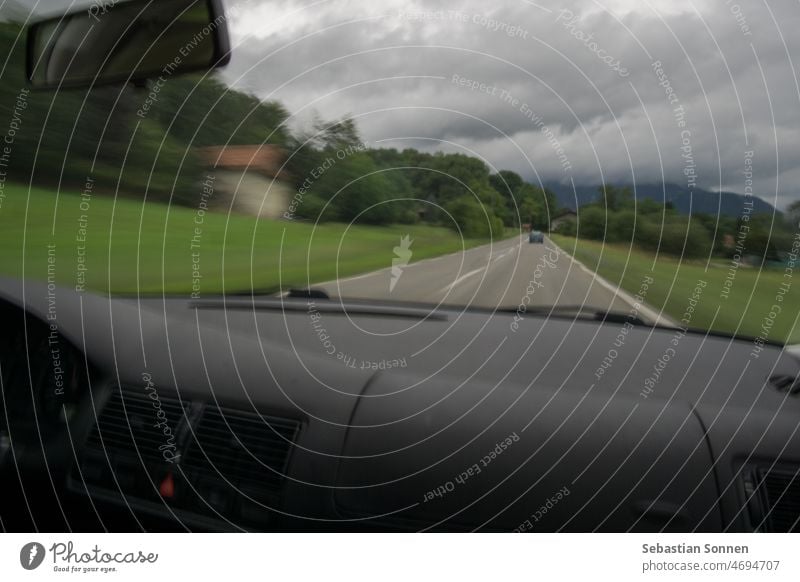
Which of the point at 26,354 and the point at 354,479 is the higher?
the point at 26,354

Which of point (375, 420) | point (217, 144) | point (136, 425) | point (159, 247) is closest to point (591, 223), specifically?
point (375, 420)

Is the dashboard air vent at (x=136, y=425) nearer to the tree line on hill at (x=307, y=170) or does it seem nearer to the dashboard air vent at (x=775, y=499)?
the tree line on hill at (x=307, y=170)

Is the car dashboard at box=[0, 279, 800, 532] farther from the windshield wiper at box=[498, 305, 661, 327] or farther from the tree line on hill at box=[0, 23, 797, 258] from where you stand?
the tree line on hill at box=[0, 23, 797, 258]

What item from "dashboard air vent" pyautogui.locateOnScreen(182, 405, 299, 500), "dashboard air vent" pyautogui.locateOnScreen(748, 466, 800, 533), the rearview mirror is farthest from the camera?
the rearview mirror

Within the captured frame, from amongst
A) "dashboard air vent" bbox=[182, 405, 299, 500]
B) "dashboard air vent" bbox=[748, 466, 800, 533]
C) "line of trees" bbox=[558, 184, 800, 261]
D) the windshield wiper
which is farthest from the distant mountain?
"dashboard air vent" bbox=[182, 405, 299, 500]

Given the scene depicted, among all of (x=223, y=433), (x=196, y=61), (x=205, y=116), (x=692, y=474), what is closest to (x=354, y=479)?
(x=223, y=433)

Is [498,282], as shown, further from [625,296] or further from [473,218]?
[625,296]

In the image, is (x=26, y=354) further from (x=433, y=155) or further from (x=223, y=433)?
(x=433, y=155)

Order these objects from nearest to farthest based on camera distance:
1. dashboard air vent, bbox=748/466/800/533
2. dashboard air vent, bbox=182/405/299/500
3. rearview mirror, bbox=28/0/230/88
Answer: dashboard air vent, bbox=748/466/800/533 < dashboard air vent, bbox=182/405/299/500 < rearview mirror, bbox=28/0/230/88
